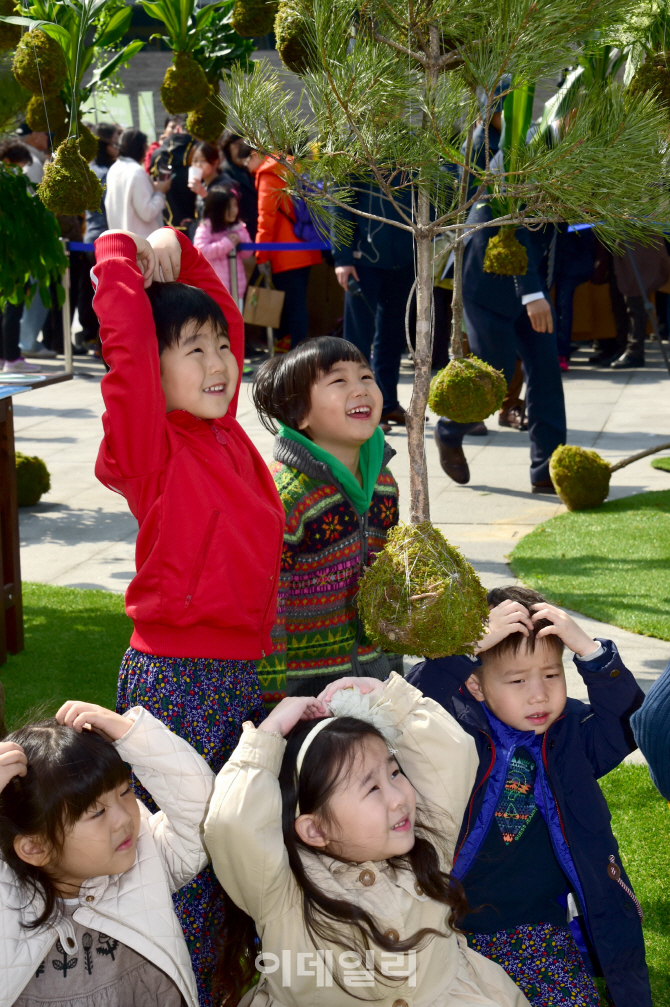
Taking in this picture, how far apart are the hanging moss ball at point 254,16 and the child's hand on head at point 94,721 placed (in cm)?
234

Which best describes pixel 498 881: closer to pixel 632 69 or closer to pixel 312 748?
pixel 312 748

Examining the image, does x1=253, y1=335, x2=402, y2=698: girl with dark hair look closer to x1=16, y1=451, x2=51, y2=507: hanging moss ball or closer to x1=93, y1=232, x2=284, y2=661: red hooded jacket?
x1=93, y1=232, x2=284, y2=661: red hooded jacket

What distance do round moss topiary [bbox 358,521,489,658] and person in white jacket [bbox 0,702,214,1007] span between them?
47 centimetres

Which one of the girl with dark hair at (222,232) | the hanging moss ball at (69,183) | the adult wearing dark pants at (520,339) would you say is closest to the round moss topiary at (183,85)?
the hanging moss ball at (69,183)

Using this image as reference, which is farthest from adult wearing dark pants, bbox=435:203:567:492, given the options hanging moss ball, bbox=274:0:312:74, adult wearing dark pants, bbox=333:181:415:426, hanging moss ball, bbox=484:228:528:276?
hanging moss ball, bbox=274:0:312:74

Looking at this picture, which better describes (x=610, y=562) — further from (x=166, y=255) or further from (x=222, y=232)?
(x=222, y=232)

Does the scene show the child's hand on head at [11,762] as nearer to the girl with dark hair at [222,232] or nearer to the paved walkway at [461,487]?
the paved walkway at [461,487]

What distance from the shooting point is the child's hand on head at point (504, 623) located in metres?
2.38

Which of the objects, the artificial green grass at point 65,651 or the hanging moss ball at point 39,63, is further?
the artificial green grass at point 65,651

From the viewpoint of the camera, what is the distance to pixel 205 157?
9516 millimetres

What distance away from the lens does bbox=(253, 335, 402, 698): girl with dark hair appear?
8.84 feet

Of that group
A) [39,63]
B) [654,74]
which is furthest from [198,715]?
[39,63]

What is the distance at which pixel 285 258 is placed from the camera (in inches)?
372

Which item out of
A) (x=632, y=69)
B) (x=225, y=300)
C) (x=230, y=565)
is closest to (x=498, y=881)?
(x=230, y=565)
